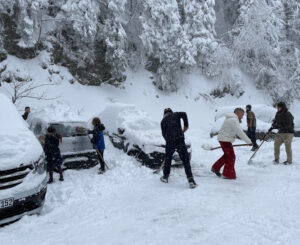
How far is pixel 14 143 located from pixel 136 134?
3992mm

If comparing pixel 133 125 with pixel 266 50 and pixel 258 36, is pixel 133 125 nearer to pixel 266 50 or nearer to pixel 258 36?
pixel 258 36

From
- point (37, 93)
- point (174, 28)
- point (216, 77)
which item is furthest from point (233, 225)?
point (216, 77)

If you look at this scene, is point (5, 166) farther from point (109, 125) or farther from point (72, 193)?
point (109, 125)

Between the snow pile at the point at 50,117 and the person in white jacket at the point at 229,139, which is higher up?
the snow pile at the point at 50,117

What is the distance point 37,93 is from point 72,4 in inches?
224

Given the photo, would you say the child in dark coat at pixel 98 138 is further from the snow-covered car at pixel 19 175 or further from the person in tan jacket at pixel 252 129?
the person in tan jacket at pixel 252 129

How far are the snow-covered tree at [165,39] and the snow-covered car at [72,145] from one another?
1288 centimetres

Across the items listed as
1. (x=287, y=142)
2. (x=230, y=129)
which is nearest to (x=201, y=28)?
(x=287, y=142)

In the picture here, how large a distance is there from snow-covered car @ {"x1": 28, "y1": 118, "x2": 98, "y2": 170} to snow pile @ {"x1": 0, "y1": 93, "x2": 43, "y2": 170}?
1503 millimetres

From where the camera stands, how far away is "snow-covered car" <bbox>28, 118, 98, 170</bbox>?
6.26m

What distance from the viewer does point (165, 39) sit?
1891 cm

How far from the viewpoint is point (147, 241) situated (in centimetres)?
305

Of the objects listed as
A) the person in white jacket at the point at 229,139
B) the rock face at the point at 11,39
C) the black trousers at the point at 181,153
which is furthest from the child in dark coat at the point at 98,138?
the rock face at the point at 11,39

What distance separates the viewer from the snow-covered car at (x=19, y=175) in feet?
11.5
